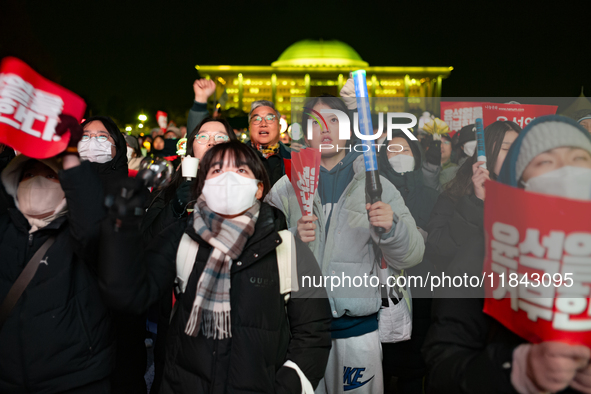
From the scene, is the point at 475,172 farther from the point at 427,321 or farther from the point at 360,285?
the point at 427,321

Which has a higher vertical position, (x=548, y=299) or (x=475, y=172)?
(x=475, y=172)

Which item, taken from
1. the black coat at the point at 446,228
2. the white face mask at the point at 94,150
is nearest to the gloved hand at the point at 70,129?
the white face mask at the point at 94,150

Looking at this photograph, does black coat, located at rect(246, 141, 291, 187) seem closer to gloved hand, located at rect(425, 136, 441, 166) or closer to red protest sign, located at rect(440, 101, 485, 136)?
red protest sign, located at rect(440, 101, 485, 136)

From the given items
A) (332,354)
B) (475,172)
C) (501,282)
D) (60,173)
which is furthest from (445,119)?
(60,173)

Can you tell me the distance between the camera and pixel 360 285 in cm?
222

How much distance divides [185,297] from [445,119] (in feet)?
7.50

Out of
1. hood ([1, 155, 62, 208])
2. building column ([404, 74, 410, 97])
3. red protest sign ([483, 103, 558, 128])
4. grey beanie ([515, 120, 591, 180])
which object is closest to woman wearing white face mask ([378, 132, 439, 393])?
red protest sign ([483, 103, 558, 128])

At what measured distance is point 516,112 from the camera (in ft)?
7.77

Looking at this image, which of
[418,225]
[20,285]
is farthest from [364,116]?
[20,285]

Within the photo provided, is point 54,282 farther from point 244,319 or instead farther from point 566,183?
point 566,183

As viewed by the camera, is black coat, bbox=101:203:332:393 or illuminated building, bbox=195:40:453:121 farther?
illuminated building, bbox=195:40:453:121

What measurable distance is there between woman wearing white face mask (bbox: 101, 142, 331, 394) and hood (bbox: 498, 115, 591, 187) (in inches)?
36.4

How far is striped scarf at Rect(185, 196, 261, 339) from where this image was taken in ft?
5.16

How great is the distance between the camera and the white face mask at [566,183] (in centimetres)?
100
